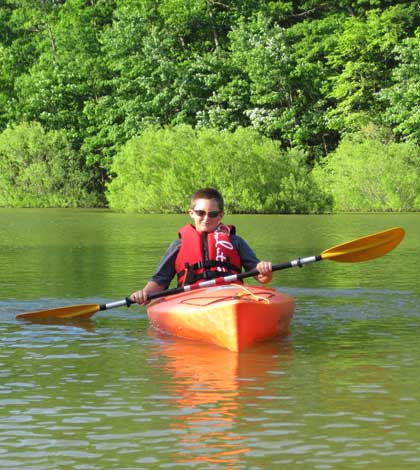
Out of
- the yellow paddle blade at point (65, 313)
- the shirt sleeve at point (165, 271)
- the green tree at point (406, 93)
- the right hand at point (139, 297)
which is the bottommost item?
the yellow paddle blade at point (65, 313)

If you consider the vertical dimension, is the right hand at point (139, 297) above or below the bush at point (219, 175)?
below

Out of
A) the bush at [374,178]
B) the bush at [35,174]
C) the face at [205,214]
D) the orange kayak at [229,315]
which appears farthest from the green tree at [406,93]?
the orange kayak at [229,315]

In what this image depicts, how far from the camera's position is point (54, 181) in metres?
50.3

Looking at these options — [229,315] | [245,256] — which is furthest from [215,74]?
[229,315]

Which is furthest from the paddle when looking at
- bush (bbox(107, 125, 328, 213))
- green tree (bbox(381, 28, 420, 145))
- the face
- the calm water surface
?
green tree (bbox(381, 28, 420, 145))

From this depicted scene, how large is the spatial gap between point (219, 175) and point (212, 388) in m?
33.1

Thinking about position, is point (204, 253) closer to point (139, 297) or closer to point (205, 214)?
point (205, 214)

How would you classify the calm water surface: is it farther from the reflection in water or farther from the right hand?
the right hand

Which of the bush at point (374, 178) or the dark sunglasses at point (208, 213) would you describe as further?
the bush at point (374, 178)

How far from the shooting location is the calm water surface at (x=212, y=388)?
16.3 feet

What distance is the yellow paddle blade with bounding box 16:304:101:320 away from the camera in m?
9.80

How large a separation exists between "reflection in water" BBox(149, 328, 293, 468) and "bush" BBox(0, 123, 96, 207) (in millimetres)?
41425

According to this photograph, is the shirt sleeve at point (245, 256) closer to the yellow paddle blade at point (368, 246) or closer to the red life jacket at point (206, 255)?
the red life jacket at point (206, 255)

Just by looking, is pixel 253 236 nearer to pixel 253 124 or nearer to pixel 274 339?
pixel 274 339
